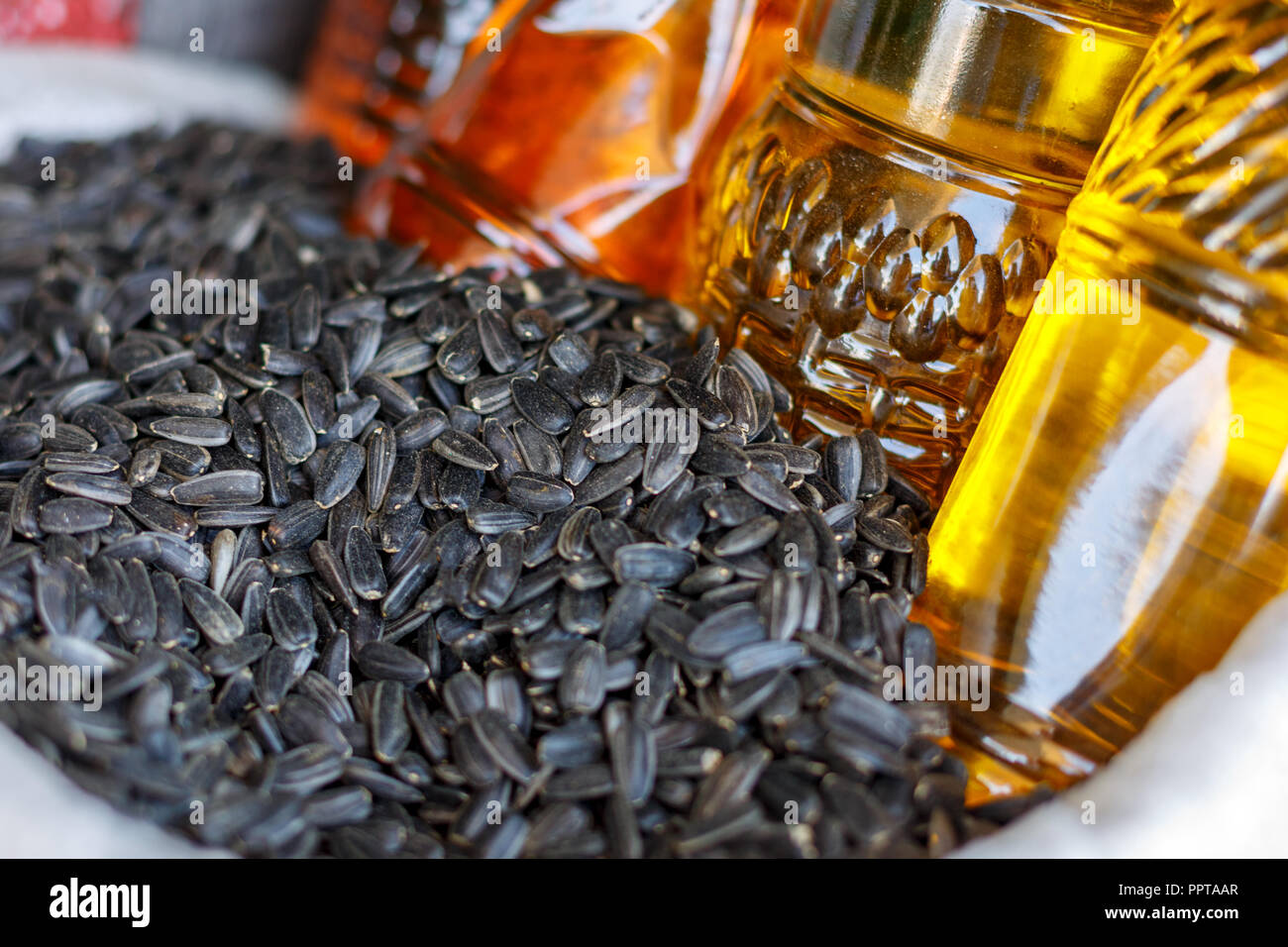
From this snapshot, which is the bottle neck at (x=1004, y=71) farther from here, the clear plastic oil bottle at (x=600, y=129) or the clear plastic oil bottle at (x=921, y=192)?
the clear plastic oil bottle at (x=600, y=129)

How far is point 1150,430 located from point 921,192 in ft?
0.84

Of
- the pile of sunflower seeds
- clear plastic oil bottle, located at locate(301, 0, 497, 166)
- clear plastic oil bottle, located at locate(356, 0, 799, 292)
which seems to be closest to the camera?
the pile of sunflower seeds

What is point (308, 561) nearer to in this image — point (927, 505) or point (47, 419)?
point (47, 419)

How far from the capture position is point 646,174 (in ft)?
3.36

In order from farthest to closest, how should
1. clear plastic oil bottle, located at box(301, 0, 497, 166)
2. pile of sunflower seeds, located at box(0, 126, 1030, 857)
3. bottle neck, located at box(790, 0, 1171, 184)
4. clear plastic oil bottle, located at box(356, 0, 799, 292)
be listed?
clear plastic oil bottle, located at box(301, 0, 497, 166), clear plastic oil bottle, located at box(356, 0, 799, 292), bottle neck, located at box(790, 0, 1171, 184), pile of sunflower seeds, located at box(0, 126, 1030, 857)

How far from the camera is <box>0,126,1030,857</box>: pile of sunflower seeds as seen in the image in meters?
0.60

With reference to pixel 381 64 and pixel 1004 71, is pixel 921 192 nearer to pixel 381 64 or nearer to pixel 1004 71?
pixel 1004 71

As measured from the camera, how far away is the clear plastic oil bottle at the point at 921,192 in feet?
2.48

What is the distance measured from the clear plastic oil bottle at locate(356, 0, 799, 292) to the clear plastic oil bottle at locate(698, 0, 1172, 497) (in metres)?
0.16

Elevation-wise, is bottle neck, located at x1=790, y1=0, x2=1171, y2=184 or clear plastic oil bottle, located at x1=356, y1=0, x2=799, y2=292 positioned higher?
bottle neck, located at x1=790, y1=0, x2=1171, y2=184

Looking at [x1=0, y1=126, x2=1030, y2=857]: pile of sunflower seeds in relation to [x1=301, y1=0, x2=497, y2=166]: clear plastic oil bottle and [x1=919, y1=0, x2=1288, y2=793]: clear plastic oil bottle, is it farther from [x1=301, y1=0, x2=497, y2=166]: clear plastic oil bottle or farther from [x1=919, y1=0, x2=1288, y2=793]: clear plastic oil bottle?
[x1=301, y1=0, x2=497, y2=166]: clear plastic oil bottle

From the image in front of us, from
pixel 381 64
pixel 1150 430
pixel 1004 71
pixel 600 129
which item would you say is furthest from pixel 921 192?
pixel 381 64

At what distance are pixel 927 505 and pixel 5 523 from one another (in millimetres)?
698

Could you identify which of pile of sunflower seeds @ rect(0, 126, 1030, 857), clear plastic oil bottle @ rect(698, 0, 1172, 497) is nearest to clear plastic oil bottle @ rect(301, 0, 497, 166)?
pile of sunflower seeds @ rect(0, 126, 1030, 857)
